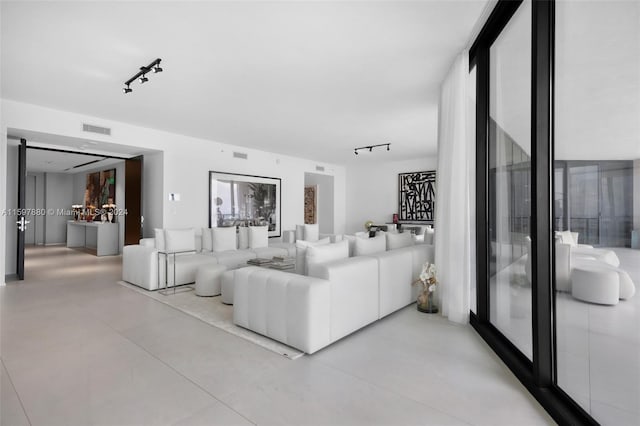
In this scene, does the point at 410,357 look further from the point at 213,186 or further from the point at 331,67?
the point at 213,186

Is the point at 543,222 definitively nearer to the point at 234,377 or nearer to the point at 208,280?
the point at 234,377

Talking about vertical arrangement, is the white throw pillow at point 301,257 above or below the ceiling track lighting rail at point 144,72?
below

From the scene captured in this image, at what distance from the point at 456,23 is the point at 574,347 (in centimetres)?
268

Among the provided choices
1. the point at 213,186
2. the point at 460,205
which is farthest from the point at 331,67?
the point at 213,186

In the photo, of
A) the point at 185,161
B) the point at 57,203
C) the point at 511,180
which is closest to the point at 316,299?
the point at 511,180

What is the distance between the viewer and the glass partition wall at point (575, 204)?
1.54 meters

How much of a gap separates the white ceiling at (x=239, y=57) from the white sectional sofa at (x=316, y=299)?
211 centimetres

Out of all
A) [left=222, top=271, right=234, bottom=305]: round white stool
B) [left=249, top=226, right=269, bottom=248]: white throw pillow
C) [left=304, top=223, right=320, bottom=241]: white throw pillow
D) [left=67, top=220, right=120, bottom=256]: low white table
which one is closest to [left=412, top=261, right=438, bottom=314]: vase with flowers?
[left=222, top=271, right=234, bottom=305]: round white stool

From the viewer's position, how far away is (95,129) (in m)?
5.68

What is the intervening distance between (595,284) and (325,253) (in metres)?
2.08

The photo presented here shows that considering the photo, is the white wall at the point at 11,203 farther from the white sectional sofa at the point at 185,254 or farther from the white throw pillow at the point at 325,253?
the white throw pillow at the point at 325,253

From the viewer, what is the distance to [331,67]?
3707 millimetres

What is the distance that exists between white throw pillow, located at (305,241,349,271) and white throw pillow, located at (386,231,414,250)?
1.02 meters

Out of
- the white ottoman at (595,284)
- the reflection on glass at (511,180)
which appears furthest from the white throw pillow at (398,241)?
the white ottoman at (595,284)
